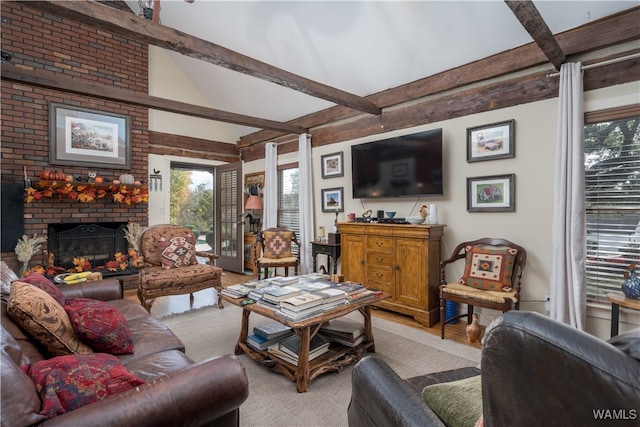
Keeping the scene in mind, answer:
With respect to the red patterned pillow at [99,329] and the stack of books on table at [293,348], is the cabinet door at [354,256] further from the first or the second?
the red patterned pillow at [99,329]

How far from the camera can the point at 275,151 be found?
5594 millimetres

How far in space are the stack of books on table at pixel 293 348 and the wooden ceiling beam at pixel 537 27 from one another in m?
2.48

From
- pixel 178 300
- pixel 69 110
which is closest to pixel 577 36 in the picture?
pixel 178 300

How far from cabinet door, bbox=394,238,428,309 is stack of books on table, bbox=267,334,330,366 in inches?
51.9

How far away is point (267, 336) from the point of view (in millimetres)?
2367

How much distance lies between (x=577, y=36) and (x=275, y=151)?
4214 mm

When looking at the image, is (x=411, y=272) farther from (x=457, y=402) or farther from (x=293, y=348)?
(x=457, y=402)

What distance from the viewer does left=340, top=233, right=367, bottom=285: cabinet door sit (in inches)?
147

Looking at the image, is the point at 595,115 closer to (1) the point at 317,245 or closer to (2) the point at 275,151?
(1) the point at 317,245

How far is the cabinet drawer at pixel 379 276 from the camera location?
350cm

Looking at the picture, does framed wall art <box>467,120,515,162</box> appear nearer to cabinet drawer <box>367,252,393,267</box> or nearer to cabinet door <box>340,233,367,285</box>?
cabinet drawer <box>367,252,393,267</box>

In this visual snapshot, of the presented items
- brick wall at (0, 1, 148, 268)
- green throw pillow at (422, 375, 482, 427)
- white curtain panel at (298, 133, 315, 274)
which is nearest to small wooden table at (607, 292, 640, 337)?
green throw pillow at (422, 375, 482, 427)

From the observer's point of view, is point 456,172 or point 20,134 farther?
point 20,134

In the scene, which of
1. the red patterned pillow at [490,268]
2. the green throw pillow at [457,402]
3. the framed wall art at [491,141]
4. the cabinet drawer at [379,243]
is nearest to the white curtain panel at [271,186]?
the cabinet drawer at [379,243]
